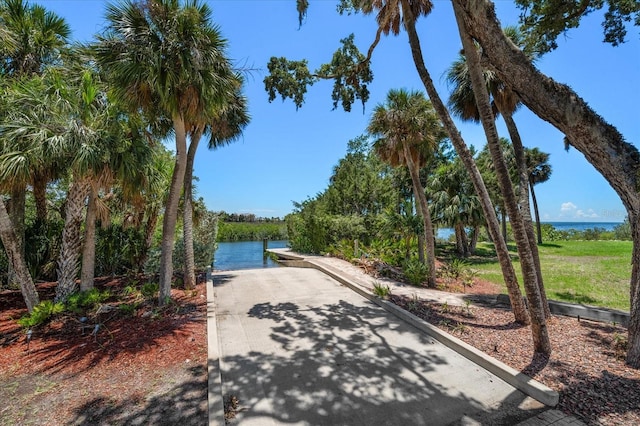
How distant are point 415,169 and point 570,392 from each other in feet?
24.9

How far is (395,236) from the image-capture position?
43.7 ft

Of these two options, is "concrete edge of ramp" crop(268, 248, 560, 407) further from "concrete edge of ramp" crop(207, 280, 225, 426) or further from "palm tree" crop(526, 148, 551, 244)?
"palm tree" crop(526, 148, 551, 244)

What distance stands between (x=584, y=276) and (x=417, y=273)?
6291 millimetres

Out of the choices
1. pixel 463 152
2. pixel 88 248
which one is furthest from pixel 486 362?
pixel 88 248

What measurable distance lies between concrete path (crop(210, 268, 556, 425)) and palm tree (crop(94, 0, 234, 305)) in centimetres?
471

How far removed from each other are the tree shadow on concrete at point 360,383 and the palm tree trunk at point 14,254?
15.9 feet

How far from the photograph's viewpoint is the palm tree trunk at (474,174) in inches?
204

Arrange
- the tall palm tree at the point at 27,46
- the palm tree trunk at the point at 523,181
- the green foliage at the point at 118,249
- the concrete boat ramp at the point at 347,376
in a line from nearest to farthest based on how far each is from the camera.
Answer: the concrete boat ramp at the point at 347,376 → the palm tree trunk at the point at 523,181 → the tall palm tree at the point at 27,46 → the green foliage at the point at 118,249

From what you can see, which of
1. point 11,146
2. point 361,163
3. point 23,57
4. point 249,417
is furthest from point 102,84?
point 361,163

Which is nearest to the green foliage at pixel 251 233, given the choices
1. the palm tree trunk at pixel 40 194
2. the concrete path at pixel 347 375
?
the palm tree trunk at pixel 40 194

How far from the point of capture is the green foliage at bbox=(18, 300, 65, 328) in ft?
16.4

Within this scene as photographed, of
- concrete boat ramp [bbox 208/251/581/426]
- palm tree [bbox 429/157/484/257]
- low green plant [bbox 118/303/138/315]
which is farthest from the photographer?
palm tree [bbox 429/157/484/257]

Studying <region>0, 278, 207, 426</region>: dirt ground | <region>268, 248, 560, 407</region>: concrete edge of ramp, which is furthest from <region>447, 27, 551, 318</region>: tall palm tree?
<region>0, 278, 207, 426</region>: dirt ground

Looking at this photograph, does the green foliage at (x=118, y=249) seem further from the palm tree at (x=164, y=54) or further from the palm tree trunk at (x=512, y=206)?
the palm tree trunk at (x=512, y=206)
